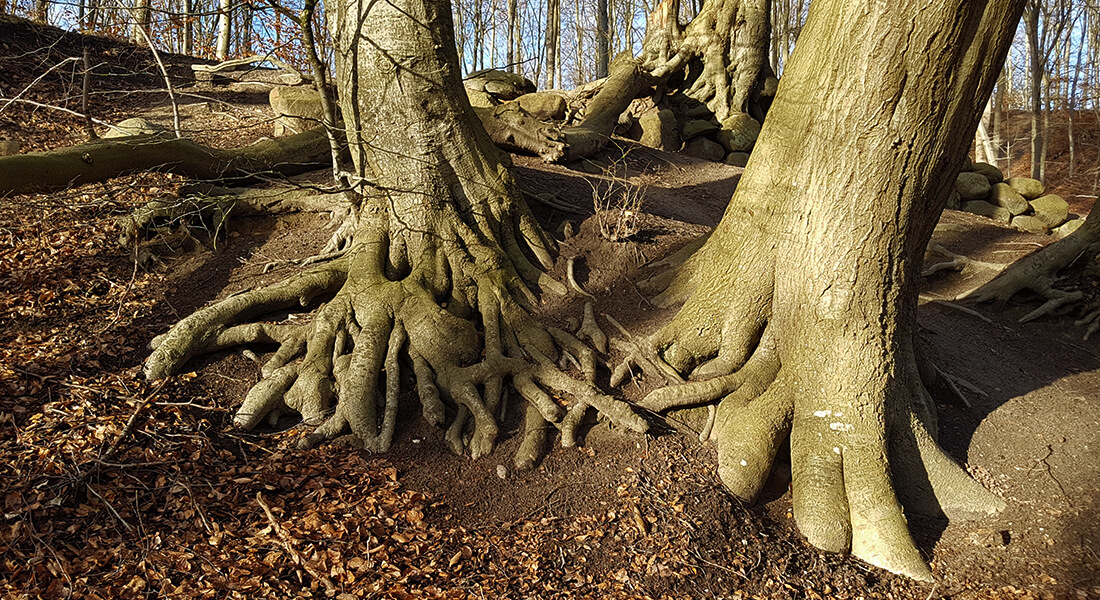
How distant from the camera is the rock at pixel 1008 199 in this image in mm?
11969

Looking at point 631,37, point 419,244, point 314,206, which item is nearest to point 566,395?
point 419,244

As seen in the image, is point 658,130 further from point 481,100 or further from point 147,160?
point 147,160

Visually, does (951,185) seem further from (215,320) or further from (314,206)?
(314,206)

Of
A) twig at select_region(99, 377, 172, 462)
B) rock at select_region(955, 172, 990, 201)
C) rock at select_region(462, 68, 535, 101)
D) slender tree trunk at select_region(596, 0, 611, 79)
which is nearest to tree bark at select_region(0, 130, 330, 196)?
twig at select_region(99, 377, 172, 462)

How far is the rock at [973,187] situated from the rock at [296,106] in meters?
11.1

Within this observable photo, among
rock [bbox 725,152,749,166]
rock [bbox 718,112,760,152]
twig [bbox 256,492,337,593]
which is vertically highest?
rock [bbox 718,112,760,152]

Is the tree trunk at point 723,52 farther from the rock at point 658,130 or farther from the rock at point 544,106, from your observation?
the rock at point 544,106

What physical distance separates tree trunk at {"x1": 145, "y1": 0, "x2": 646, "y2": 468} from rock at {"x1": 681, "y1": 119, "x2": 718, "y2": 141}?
760 centimetres

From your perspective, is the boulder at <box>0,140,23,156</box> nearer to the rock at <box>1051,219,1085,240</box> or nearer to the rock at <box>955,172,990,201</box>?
the rock at <box>955,172,990,201</box>

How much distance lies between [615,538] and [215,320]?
342 centimetres

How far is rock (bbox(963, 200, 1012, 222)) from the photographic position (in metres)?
11.9

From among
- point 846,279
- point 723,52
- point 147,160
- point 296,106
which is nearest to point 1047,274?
point 846,279

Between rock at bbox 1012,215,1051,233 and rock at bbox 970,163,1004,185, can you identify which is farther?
rock at bbox 970,163,1004,185

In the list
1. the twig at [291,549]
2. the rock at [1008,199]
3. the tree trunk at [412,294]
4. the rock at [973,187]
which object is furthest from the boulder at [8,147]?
the rock at [1008,199]
